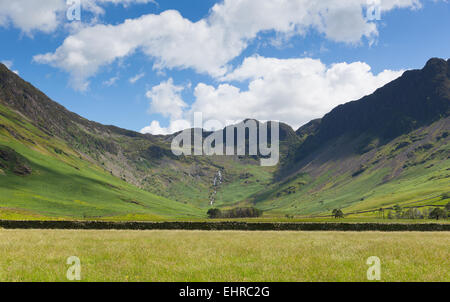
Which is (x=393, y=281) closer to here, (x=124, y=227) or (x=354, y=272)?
(x=354, y=272)

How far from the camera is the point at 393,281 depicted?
12.9 meters

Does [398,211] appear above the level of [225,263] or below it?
below

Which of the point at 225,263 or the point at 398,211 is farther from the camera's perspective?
the point at 398,211

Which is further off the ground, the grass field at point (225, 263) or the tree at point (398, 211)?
the grass field at point (225, 263)

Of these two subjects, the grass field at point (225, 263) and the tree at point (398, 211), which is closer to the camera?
the grass field at point (225, 263)

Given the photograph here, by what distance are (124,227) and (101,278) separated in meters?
41.3

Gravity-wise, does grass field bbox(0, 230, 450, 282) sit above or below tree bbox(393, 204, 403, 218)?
above

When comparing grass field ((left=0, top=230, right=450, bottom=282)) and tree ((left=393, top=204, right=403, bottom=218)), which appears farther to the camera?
tree ((left=393, top=204, right=403, bottom=218))

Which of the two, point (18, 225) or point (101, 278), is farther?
point (18, 225)
